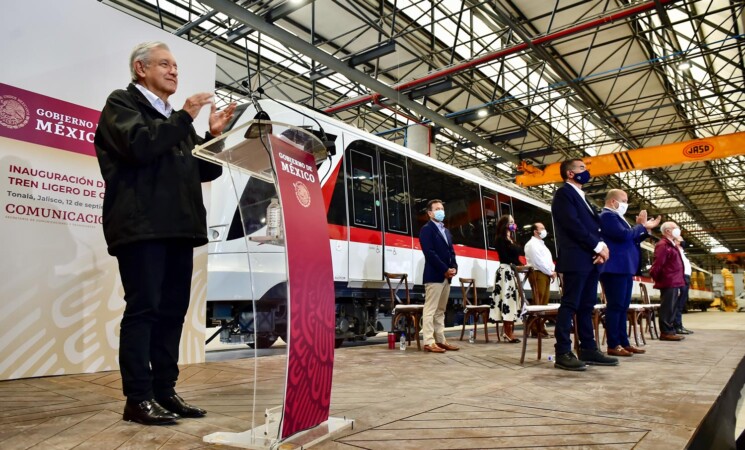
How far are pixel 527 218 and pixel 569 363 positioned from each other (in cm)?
657

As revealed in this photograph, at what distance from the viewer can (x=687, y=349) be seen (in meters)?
5.30

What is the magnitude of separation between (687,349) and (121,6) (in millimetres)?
9978

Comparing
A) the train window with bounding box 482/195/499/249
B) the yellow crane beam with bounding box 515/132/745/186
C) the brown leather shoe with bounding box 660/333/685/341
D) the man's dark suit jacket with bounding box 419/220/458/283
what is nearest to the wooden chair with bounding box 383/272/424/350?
the man's dark suit jacket with bounding box 419/220/458/283

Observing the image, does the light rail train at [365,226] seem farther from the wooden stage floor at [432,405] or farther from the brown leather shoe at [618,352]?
the brown leather shoe at [618,352]

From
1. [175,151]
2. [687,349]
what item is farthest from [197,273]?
[687,349]

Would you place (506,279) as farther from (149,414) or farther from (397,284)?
(149,414)

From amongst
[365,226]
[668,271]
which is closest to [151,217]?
[365,226]

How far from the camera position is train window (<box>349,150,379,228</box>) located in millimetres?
5793

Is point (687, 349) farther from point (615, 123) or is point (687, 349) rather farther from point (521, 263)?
point (615, 123)

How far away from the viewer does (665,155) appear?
12.1 meters

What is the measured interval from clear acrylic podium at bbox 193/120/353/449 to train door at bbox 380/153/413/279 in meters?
4.21

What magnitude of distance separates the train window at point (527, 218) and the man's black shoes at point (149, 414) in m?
8.21

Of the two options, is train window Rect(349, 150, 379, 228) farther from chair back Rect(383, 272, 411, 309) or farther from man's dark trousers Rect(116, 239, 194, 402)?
man's dark trousers Rect(116, 239, 194, 402)

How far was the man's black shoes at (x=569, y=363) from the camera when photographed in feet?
12.4
